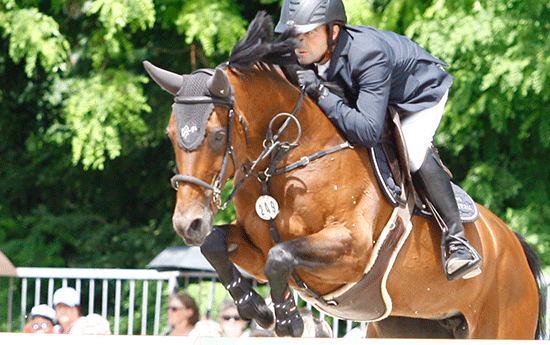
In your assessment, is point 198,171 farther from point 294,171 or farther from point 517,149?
point 517,149

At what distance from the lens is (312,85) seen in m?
3.91

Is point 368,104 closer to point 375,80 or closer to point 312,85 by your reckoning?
point 375,80

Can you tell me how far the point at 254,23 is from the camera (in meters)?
3.75

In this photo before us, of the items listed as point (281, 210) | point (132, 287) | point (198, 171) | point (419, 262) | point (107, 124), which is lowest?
point (132, 287)

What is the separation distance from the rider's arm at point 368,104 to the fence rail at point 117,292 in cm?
339

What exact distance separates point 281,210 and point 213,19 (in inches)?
152


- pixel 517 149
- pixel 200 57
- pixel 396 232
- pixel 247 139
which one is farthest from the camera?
pixel 200 57

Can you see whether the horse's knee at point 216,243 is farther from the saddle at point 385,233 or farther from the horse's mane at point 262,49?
the horse's mane at point 262,49

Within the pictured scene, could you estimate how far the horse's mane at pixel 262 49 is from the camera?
369cm

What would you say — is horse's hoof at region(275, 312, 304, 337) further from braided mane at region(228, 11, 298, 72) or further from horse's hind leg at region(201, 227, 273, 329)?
braided mane at region(228, 11, 298, 72)

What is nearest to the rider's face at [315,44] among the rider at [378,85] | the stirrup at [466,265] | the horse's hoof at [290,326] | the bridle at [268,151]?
the rider at [378,85]

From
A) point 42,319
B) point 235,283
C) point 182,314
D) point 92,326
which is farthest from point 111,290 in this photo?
point 235,283

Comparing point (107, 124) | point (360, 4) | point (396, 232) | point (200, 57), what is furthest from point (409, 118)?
point (200, 57)

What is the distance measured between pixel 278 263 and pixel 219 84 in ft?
2.97
